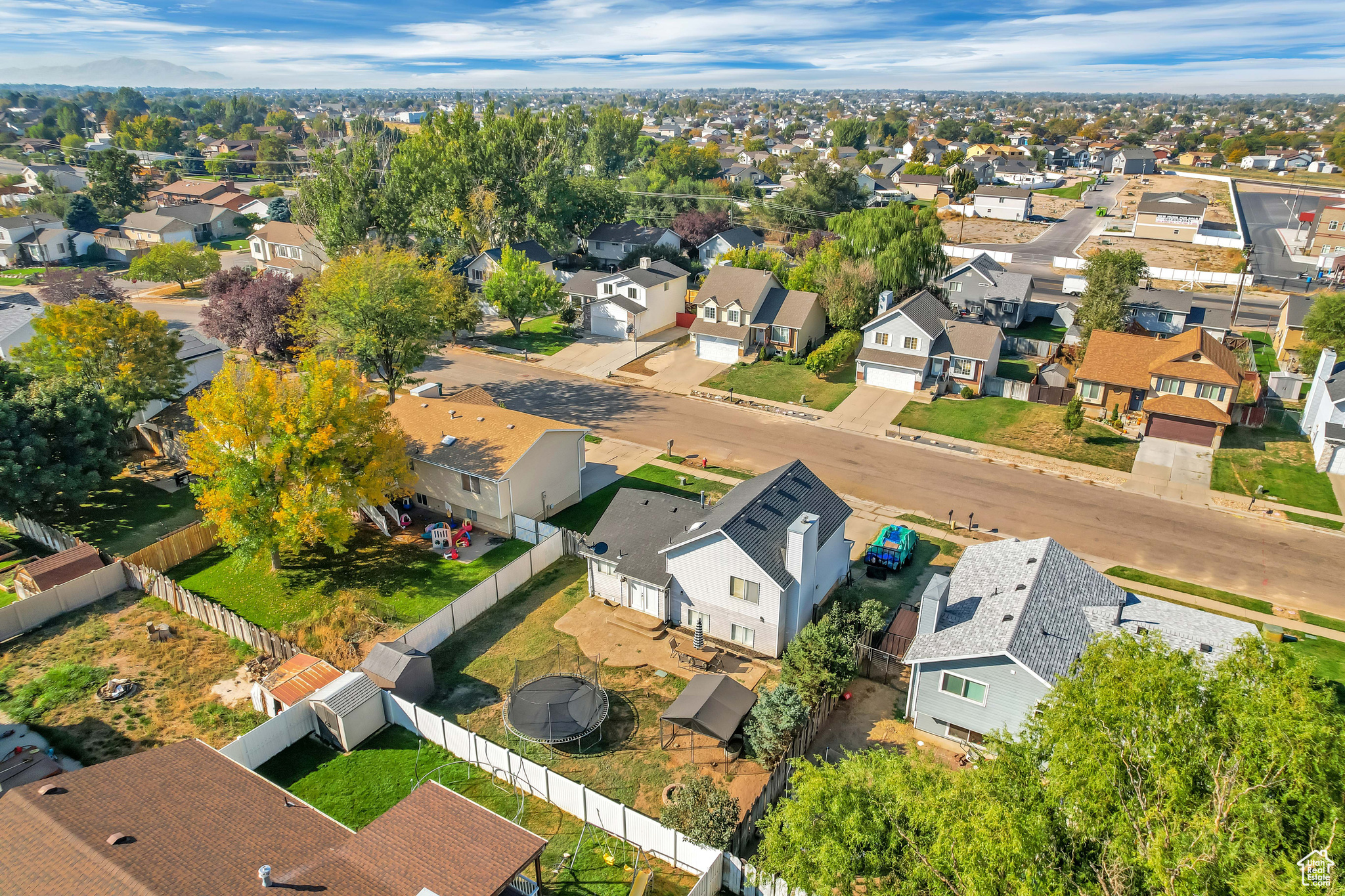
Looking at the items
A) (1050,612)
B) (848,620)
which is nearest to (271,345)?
(848,620)

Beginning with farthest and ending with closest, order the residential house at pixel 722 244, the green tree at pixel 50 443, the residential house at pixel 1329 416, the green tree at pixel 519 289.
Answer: the residential house at pixel 722 244 < the green tree at pixel 519 289 < the residential house at pixel 1329 416 < the green tree at pixel 50 443

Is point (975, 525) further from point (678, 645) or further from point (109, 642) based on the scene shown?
point (109, 642)

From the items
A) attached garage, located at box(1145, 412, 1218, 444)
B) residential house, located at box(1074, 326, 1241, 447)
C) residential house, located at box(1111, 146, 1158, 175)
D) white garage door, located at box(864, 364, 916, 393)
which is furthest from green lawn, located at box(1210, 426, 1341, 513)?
residential house, located at box(1111, 146, 1158, 175)

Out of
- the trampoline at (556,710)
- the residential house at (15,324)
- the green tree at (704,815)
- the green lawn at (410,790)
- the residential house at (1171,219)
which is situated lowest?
the green lawn at (410,790)

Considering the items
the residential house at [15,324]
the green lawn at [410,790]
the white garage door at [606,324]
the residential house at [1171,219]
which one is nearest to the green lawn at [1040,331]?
the white garage door at [606,324]

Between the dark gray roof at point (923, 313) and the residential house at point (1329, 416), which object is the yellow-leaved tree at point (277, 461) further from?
the residential house at point (1329, 416)

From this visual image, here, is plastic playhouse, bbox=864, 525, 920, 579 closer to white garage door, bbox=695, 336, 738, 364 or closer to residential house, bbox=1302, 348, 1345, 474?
residential house, bbox=1302, 348, 1345, 474

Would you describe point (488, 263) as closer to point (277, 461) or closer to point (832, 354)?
point (832, 354)
